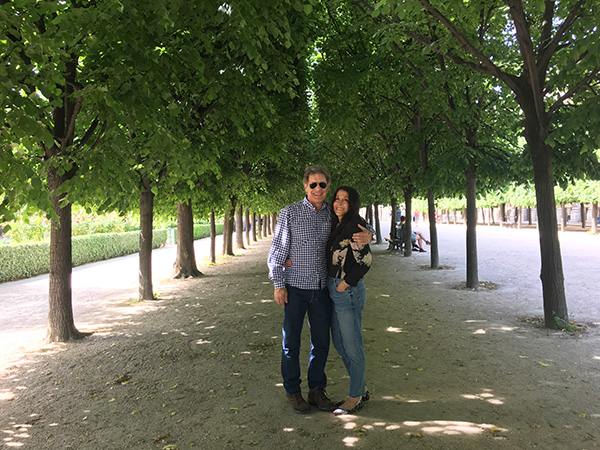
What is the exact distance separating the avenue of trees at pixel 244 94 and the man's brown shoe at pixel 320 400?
334 centimetres

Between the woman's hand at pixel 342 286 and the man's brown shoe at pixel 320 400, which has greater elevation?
the woman's hand at pixel 342 286


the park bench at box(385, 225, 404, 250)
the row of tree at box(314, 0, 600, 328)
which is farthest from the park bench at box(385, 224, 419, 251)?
the row of tree at box(314, 0, 600, 328)

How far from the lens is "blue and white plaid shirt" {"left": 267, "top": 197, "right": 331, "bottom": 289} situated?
385 centimetres

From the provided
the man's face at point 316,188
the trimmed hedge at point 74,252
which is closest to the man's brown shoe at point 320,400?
the man's face at point 316,188

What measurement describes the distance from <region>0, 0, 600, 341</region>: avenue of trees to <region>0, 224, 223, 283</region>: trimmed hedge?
19.3 ft

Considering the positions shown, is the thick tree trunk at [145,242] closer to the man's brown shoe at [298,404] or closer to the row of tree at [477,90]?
the row of tree at [477,90]

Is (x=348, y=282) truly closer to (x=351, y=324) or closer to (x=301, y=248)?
(x=351, y=324)

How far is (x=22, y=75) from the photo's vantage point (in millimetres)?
4496

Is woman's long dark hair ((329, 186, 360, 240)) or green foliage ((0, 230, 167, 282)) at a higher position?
woman's long dark hair ((329, 186, 360, 240))

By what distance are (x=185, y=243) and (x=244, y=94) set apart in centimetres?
785

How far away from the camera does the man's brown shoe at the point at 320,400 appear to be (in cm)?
400

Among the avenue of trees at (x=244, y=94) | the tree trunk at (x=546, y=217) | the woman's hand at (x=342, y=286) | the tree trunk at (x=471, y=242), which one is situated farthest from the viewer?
the tree trunk at (x=471, y=242)

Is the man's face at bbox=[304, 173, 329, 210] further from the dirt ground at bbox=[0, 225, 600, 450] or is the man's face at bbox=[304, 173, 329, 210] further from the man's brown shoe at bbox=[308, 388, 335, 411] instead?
the dirt ground at bbox=[0, 225, 600, 450]

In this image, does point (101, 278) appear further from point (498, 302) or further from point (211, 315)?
point (498, 302)
